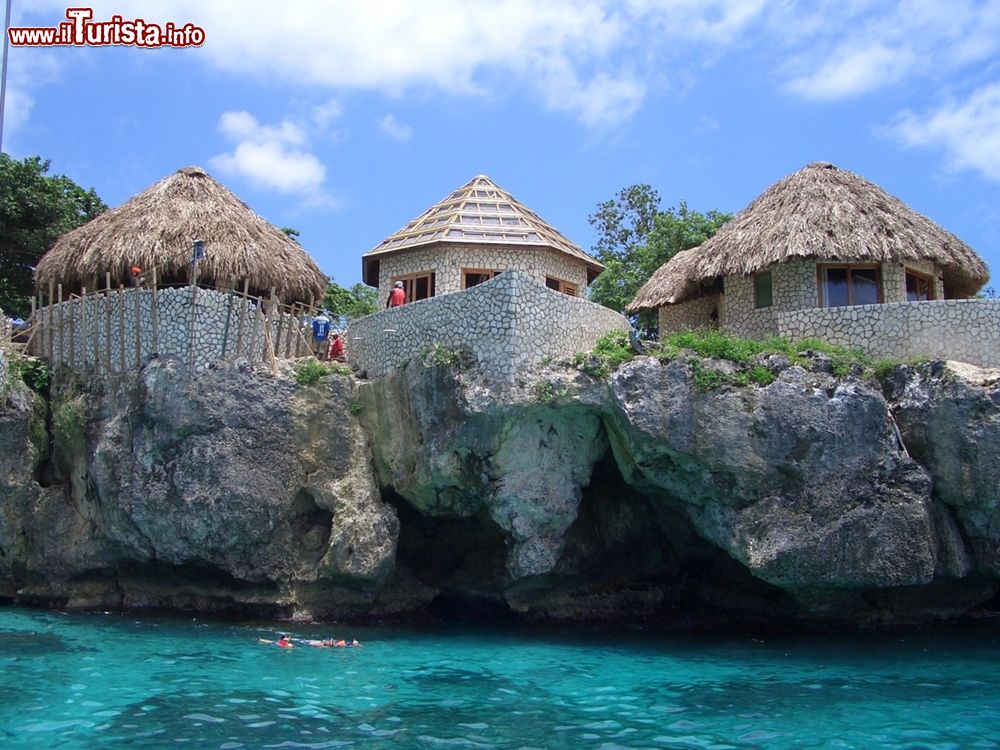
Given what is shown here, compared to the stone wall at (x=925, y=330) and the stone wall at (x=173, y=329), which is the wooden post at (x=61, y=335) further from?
the stone wall at (x=925, y=330)

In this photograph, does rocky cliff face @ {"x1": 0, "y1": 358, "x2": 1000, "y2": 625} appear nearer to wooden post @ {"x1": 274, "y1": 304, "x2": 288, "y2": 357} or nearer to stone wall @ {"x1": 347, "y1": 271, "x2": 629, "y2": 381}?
stone wall @ {"x1": 347, "y1": 271, "x2": 629, "y2": 381}

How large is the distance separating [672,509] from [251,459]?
31.0 ft

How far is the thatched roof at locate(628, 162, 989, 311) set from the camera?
21625 millimetres

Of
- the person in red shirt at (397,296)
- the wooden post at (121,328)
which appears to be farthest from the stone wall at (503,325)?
the wooden post at (121,328)

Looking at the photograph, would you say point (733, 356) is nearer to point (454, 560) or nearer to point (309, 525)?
→ point (454, 560)

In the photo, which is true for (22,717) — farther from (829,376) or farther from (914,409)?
(914,409)

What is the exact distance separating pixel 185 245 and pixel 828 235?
15.4 m

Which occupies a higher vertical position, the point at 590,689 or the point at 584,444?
the point at 584,444

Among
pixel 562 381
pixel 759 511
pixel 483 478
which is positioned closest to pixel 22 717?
pixel 483 478

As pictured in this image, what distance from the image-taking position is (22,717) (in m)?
12.9

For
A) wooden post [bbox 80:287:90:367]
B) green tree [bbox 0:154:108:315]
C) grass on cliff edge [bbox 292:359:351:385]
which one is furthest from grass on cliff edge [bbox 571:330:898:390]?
green tree [bbox 0:154:108:315]

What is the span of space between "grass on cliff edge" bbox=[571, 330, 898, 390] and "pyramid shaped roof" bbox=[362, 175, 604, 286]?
5872 mm

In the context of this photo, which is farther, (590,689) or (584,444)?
(584,444)

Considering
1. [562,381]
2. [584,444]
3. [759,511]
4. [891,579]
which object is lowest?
[891,579]
